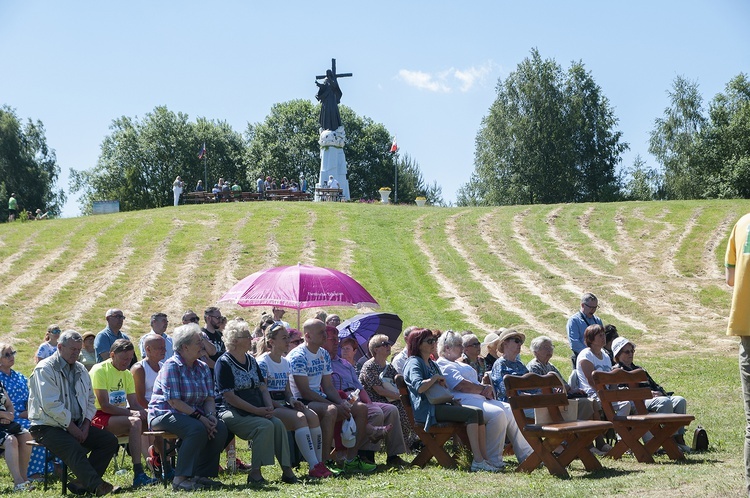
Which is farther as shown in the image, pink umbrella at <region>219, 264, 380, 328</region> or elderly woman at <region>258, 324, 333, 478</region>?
pink umbrella at <region>219, 264, 380, 328</region>

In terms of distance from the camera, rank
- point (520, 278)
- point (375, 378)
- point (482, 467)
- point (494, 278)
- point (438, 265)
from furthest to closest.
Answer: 1. point (438, 265)
2. point (494, 278)
3. point (520, 278)
4. point (375, 378)
5. point (482, 467)

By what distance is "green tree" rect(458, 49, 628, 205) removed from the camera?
5525 cm

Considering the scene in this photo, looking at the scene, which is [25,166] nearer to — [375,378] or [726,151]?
[726,151]

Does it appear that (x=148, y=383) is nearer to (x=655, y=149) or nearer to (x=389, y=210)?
(x=389, y=210)

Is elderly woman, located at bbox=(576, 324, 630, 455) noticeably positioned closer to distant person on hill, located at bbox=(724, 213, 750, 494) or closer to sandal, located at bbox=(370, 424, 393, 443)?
sandal, located at bbox=(370, 424, 393, 443)

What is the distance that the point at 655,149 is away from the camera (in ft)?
176

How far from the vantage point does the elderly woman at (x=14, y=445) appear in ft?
25.2

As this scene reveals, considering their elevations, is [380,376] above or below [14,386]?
below

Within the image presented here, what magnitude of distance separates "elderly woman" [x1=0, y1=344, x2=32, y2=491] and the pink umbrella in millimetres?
4052

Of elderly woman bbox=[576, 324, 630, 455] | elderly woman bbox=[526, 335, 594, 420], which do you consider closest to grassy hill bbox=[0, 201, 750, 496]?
elderly woman bbox=[576, 324, 630, 455]

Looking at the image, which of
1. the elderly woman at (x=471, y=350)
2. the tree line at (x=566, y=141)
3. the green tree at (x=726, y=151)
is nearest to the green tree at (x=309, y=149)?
the tree line at (x=566, y=141)

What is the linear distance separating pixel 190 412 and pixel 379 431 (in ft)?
6.94

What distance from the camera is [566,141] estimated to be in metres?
55.2

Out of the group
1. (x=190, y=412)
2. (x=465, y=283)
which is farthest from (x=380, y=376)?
(x=465, y=283)
